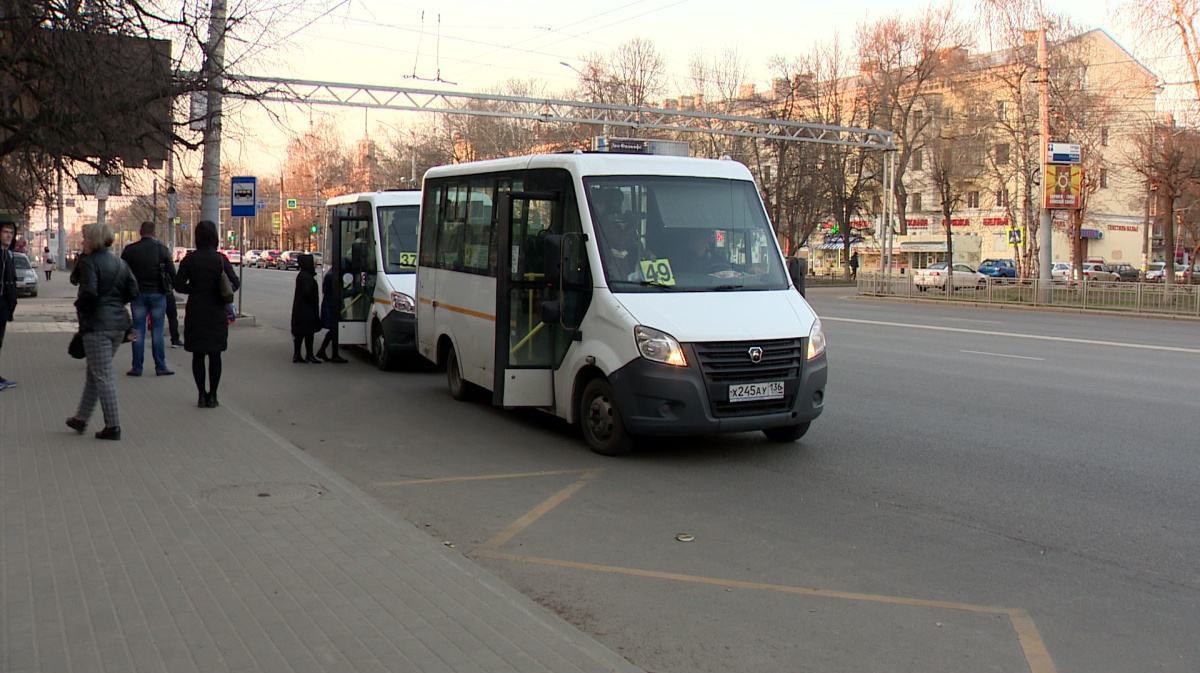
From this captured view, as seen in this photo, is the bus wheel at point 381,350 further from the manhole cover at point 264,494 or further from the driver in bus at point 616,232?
the manhole cover at point 264,494

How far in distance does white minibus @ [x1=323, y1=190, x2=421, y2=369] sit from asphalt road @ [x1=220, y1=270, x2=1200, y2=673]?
5.30 feet

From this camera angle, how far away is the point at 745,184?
9.49 meters

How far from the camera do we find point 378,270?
14594 mm

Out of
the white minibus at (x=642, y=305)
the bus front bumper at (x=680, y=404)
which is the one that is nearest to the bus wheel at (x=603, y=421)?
the white minibus at (x=642, y=305)

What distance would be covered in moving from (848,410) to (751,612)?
6.13 metres

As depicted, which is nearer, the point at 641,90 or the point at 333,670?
the point at 333,670

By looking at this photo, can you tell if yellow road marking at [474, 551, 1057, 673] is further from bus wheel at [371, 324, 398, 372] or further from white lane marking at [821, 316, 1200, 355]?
white lane marking at [821, 316, 1200, 355]

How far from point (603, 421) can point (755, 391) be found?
1271 millimetres

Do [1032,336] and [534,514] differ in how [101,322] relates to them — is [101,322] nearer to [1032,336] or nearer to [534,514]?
[534,514]

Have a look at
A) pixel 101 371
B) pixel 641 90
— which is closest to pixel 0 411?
pixel 101 371

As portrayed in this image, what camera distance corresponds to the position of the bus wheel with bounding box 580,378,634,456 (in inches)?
326

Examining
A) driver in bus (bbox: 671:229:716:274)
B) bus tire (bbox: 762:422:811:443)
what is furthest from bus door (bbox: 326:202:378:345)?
bus tire (bbox: 762:422:811:443)

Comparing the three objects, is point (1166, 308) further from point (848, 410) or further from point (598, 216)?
point (598, 216)

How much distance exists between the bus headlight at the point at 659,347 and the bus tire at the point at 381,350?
→ 22.5 ft
